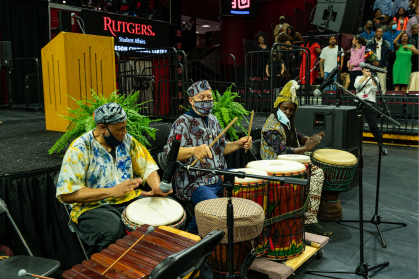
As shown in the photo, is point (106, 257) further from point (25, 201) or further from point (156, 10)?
point (156, 10)

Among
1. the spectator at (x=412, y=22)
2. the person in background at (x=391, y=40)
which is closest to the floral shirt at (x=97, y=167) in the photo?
the person in background at (x=391, y=40)

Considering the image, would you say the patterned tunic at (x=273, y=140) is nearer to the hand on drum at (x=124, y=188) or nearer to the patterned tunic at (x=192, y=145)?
the patterned tunic at (x=192, y=145)

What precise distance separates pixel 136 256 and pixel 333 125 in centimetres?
427

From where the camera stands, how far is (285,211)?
316cm

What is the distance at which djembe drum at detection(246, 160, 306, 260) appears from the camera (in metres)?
3.12

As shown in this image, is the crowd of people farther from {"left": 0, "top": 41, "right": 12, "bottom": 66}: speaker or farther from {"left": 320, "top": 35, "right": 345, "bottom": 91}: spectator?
{"left": 0, "top": 41, "right": 12, "bottom": 66}: speaker

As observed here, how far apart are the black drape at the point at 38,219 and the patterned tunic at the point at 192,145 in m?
1.06

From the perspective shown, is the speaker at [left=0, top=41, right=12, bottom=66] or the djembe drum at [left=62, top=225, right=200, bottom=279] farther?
the speaker at [left=0, top=41, right=12, bottom=66]

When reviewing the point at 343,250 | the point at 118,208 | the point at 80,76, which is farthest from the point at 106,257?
the point at 80,76

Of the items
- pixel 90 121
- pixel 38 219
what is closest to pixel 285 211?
pixel 90 121

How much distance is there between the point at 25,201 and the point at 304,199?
2.46m

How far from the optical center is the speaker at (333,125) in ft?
17.5

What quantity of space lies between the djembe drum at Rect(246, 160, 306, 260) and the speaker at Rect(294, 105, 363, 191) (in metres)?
2.40

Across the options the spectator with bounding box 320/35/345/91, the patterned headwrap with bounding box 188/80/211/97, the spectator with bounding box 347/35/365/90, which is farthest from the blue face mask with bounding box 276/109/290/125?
the spectator with bounding box 320/35/345/91
